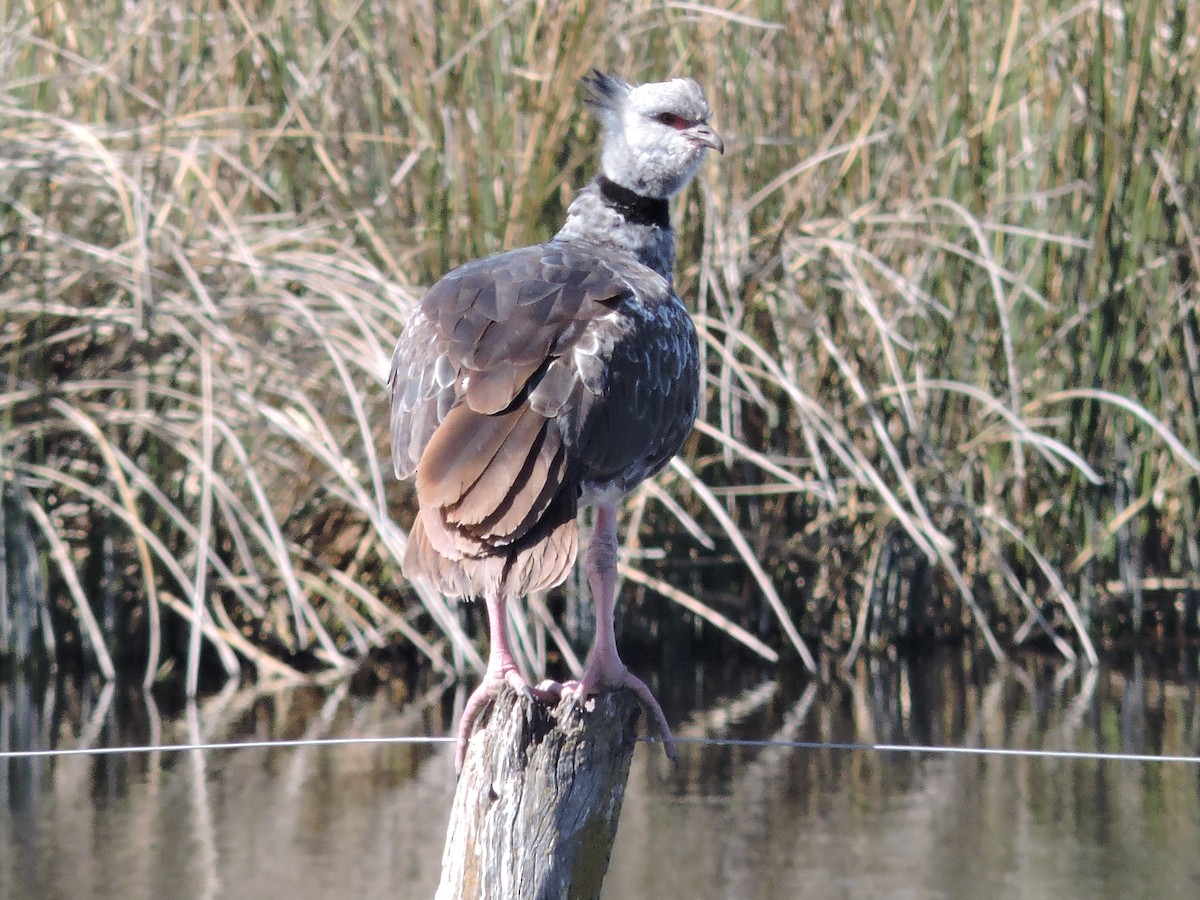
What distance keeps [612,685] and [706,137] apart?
1413 mm

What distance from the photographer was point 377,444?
17.7ft

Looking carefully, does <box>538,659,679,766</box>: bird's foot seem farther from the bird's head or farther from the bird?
the bird's head

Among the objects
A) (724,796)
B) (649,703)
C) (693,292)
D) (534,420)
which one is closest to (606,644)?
(649,703)

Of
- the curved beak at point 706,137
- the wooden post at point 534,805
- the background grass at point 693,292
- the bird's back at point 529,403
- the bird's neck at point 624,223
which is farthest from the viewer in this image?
the background grass at point 693,292

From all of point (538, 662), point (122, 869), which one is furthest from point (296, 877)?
point (538, 662)

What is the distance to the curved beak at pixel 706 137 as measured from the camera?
3633mm

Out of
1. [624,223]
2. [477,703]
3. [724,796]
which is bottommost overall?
[724,796]

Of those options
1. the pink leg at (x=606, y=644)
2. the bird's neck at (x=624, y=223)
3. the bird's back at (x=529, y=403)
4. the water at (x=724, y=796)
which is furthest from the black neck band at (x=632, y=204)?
the water at (x=724, y=796)

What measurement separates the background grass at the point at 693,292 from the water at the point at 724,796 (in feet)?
0.83

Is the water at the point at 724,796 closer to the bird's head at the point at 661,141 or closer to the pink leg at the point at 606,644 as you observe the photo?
the pink leg at the point at 606,644

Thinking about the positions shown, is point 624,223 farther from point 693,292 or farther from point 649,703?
point 693,292

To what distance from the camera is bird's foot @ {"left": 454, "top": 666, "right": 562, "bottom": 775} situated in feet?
8.46

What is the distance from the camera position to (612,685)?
2.67 meters

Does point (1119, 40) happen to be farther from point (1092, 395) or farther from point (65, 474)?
point (65, 474)
